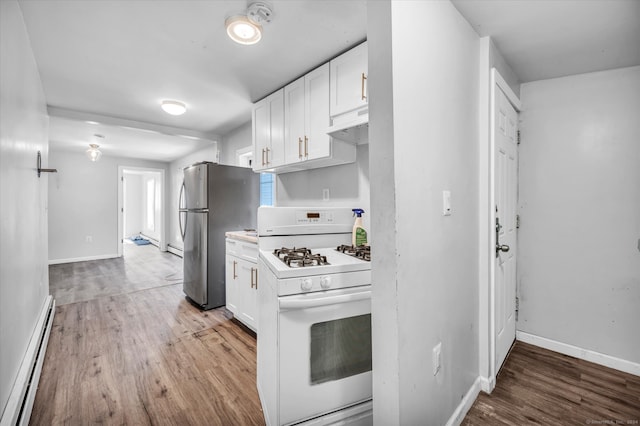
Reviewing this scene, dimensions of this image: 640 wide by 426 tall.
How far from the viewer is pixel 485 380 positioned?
1.75m

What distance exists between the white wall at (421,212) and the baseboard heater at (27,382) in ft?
5.80

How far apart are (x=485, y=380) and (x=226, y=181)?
3.00 meters

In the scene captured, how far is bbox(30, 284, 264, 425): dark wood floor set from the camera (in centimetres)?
161

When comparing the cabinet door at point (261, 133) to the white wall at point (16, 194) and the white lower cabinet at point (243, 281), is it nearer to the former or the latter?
the white lower cabinet at point (243, 281)

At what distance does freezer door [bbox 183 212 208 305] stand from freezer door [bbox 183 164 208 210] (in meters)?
0.12

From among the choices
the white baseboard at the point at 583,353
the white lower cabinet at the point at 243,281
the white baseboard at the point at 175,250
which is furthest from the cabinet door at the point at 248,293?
the white baseboard at the point at 175,250

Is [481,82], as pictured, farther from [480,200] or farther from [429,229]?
[429,229]

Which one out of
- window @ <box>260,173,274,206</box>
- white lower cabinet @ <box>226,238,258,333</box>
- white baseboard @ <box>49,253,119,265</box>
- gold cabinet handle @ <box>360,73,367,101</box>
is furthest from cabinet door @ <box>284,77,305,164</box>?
white baseboard @ <box>49,253,119,265</box>

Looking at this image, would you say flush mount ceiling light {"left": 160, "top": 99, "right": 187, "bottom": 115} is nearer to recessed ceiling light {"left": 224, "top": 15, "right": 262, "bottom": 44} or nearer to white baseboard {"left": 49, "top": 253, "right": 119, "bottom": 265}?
recessed ceiling light {"left": 224, "top": 15, "right": 262, "bottom": 44}

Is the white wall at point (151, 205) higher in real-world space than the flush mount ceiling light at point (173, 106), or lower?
lower

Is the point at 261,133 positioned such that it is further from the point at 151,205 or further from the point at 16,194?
the point at 151,205

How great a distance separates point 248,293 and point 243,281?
0.14 meters

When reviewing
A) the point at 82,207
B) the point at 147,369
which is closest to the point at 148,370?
the point at 147,369

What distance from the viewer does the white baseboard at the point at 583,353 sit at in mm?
1972
